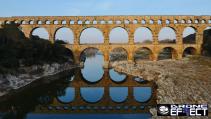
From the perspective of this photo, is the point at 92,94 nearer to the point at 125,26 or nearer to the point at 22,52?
the point at 22,52

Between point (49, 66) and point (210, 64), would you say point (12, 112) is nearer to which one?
point (49, 66)

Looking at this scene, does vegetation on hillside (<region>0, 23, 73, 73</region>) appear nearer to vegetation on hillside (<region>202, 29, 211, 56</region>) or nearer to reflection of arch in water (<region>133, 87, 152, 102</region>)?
reflection of arch in water (<region>133, 87, 152, 102</region>)

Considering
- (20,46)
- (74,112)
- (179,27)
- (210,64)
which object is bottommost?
(74,112)

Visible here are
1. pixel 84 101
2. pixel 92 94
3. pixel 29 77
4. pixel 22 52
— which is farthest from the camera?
pixel 22 52

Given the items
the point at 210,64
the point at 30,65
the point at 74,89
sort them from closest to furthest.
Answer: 1. the point at 74,89
2. the point at 30,65
3. the point at 210,64

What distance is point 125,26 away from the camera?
256ft

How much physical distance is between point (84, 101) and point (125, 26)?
41239 mm

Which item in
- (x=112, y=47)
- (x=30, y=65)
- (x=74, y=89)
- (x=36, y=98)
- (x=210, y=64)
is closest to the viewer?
(x=36, y=98)

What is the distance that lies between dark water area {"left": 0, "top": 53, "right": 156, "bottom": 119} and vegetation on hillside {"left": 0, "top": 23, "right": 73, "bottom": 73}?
5.52 metres

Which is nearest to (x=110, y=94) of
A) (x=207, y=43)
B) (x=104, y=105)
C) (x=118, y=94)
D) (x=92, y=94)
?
(x=118, y=94)

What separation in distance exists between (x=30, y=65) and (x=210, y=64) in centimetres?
3342

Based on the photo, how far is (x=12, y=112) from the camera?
31.6 metres

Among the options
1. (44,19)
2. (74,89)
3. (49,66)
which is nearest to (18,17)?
(44,19)

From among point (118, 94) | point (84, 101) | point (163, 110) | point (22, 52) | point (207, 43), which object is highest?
point (207, 43)
